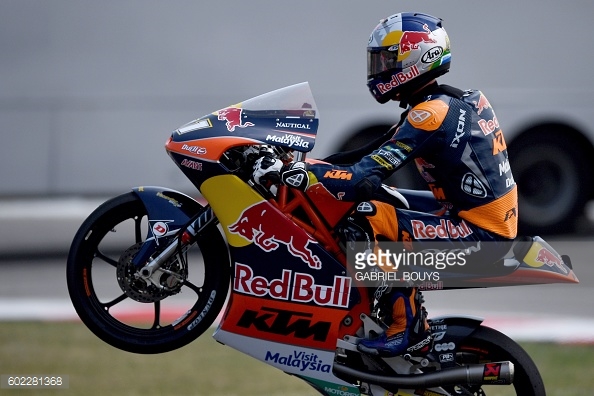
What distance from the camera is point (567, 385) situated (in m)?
7.20

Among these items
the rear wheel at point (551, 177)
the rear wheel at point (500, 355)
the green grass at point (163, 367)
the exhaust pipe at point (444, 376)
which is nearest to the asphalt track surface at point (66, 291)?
the rear wheel at point (551, 177)

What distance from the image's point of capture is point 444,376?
5.55 meters

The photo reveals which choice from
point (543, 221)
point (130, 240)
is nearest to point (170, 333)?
point (130, 240)

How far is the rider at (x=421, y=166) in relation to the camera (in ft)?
17.1

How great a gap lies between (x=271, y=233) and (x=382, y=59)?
1027mm

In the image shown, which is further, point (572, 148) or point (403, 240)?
point (572, 148)

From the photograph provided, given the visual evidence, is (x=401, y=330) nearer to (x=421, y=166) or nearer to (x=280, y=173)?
(x=421, y=166)

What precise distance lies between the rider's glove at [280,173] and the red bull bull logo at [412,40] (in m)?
0.76

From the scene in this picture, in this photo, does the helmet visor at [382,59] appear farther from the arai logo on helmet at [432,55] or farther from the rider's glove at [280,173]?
the rider's glove at [280,173]

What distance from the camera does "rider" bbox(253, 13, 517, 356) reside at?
205 inches

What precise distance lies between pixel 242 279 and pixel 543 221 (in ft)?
25.8

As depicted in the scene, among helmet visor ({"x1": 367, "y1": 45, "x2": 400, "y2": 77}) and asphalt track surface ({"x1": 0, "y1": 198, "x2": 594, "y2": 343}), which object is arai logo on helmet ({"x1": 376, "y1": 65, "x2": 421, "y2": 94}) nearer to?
helmet visor ({"x1": 367, "y1": 45, "x2": 400, "y2": 77})

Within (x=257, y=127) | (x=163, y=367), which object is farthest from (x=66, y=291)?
(x=257, y=127)

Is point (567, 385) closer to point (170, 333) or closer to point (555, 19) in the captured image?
point (170, 333)
